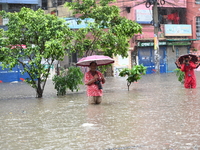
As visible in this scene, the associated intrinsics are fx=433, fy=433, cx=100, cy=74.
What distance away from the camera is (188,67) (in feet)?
52.9

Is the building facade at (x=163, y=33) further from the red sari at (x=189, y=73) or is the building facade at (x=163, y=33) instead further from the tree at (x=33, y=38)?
the tree at (x=33, y=38)

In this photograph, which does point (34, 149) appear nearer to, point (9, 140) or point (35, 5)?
point (9, 140)

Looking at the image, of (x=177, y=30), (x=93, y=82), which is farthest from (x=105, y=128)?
(x=177, y=30)

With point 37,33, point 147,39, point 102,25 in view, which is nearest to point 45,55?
point 37,33

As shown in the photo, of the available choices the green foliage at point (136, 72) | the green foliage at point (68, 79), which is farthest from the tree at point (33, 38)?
the green foliage at point (136, 72)

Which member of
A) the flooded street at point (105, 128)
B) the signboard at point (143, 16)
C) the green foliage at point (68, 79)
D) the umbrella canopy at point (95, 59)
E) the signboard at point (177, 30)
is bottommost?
the flooded street at point (105, 128)

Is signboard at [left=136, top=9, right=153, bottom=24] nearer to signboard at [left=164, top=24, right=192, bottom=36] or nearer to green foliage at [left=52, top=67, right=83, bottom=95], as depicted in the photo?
signboard at [left=164, top=24, right=192, bottom=36]

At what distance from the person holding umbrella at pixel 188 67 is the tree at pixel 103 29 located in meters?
2.08

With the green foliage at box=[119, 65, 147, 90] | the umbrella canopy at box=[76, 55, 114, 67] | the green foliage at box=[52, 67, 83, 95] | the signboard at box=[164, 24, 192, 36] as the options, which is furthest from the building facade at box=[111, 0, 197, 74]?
the umbrella canopy at box=[76, 55, 114, 67]

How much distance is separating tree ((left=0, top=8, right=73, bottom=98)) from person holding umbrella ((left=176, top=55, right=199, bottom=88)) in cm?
444

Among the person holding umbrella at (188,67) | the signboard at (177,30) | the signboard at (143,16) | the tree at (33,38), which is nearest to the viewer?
the tree at (33,38)

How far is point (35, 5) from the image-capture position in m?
37.2

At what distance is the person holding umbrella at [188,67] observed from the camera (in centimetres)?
1603

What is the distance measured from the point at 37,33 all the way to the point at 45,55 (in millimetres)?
1081
